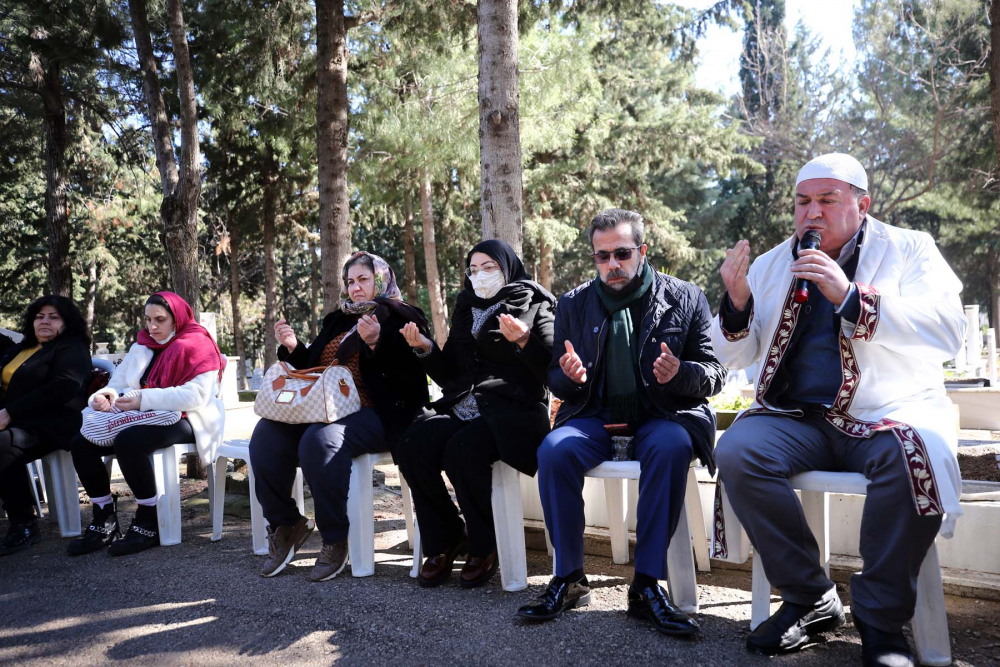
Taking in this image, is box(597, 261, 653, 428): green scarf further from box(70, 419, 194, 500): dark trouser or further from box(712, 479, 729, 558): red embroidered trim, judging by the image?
box(70, 419, 194, 500): dark trouser

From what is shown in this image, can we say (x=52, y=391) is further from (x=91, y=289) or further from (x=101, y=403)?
(x=91, y=289)

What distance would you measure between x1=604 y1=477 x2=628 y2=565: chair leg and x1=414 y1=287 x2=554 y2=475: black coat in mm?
430

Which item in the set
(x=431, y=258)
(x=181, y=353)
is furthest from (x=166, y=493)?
(x=431, y=258)

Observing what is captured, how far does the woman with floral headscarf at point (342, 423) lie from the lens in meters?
3.84

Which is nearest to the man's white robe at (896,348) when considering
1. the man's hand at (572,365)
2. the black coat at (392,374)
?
the man's hand at (572,365)

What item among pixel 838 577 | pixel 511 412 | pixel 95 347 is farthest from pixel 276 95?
pixel 95 347

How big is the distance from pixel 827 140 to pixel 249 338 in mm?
25317

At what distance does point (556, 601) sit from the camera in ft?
10.1

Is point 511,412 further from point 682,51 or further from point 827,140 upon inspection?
point 827,140

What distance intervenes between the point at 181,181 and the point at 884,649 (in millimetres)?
6028

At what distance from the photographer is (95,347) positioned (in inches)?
738

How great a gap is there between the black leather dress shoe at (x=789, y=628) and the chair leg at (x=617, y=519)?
102 centimetres

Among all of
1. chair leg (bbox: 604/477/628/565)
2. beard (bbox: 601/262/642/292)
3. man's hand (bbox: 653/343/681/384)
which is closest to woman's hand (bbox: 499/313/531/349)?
beard (bbox: 601/262/642/292)

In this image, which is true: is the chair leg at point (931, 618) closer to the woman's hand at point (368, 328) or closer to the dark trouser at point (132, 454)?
the woman's hand at point (368, 328)
